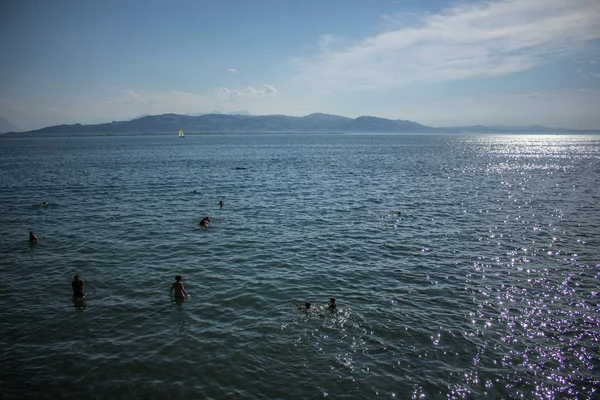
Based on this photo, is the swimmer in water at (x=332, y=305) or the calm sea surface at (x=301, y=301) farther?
the swimmer in water at (x=332, y=305)

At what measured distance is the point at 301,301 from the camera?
21578 millimetres

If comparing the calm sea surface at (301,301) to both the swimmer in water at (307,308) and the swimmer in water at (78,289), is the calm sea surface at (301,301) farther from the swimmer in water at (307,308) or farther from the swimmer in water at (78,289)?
the swimmer in water at (78,289)

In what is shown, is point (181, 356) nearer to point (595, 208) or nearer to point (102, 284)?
point (102, 284)

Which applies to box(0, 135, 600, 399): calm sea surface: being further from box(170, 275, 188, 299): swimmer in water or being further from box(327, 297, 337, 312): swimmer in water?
box(327, 297, 337, 312): swimmer in water

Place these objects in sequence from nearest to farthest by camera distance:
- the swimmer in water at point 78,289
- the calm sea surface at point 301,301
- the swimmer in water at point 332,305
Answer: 1. the calm sea surface at point 301,301
2. the swimmer in water at point 332,305
3. the swimmer in water at point 78,289

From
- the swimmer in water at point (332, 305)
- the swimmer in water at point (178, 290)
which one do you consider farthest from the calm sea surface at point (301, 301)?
the swimmer in water at point (332, 305)

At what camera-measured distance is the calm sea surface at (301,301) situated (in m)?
14.9

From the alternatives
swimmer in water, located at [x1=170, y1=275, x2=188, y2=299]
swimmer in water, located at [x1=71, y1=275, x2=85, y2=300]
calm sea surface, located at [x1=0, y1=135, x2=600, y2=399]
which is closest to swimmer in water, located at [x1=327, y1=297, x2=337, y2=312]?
calm sea surface, located at [x1=0, y1=135, x2=600, y2=399]

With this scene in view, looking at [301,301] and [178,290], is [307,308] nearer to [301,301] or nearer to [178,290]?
[301,301]

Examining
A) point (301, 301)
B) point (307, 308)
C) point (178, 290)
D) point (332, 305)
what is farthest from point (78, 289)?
point (332, 305)

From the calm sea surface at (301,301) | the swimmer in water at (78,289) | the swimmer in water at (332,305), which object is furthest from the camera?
the swimmer in water at (78,289)

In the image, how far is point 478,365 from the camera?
1576 centimetres

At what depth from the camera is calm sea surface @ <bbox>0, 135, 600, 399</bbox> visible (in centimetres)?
1494

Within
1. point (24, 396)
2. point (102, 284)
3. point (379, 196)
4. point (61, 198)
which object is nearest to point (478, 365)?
point (24, 396)
